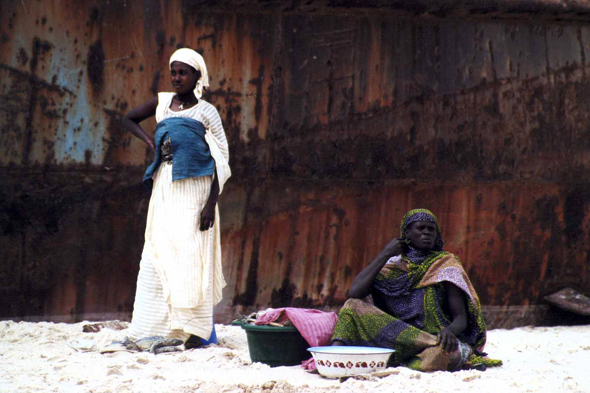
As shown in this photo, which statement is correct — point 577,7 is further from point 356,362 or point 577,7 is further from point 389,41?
point 356,362

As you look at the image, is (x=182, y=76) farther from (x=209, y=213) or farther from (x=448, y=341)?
(x=448, y=341)

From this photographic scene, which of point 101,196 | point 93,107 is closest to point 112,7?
point 93,107

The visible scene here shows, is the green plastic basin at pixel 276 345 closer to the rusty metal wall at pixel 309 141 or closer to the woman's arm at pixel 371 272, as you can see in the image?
the woman's arm at pixel 371 272

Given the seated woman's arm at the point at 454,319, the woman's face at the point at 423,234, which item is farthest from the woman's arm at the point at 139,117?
the seated woman's arm at the point at 454,319

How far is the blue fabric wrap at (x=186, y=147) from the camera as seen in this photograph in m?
4.53

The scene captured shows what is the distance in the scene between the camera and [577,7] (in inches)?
226

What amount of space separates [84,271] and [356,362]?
7.49 ft

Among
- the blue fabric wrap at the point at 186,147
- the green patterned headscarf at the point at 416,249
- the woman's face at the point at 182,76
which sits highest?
the woman's face at the point at 182,76

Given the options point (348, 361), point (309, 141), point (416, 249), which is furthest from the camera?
point (309, 141)

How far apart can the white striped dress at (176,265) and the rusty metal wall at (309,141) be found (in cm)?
67

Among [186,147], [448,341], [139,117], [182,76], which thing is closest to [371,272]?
[448,341]

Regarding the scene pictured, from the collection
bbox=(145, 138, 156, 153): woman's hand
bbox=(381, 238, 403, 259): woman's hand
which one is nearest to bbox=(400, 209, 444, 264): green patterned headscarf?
bbox=(381, 238, 403, 259): woman's hand

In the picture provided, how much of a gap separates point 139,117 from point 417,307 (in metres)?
2.09

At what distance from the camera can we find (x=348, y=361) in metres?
3.67
